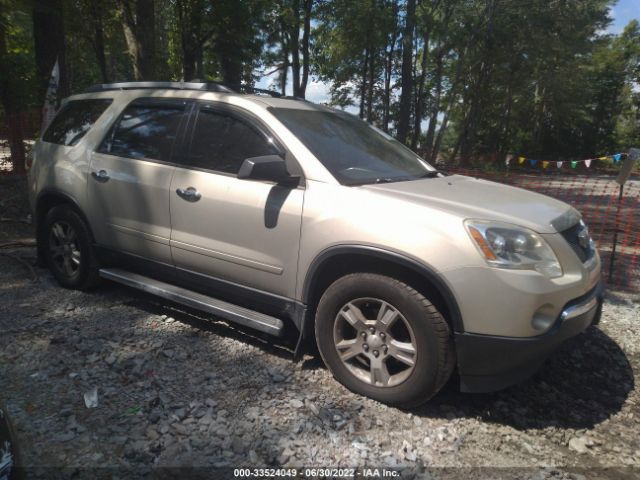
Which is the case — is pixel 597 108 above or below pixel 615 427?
above

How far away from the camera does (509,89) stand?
30.7m

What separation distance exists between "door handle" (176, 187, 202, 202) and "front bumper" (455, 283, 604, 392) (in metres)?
2.04

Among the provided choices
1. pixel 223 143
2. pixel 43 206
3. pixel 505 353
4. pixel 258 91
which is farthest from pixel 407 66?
pixel 505 353

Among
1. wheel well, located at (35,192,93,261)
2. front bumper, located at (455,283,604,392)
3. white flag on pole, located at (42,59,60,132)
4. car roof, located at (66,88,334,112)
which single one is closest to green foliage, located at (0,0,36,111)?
white flag on pole, located at (42,59,60,132)

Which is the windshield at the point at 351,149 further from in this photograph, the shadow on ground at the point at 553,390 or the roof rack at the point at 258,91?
the shadow on ground at the point at 553,390

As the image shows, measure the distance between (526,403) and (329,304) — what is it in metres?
1.39

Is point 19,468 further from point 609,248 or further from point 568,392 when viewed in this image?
point 609,248

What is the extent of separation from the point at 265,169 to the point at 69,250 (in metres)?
2.60

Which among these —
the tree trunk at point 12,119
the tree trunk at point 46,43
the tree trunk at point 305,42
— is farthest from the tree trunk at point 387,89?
the tree trunk at point 12,119

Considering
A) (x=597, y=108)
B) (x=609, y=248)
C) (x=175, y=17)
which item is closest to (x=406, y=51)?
(x=175, y=17)

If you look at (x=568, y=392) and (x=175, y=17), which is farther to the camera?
(x=175, y=17)

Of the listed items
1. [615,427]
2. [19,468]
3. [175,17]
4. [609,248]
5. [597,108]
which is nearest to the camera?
[19,468]

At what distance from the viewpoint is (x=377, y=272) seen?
2.93 meters

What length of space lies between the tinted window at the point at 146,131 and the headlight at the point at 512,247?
2.43 meters
